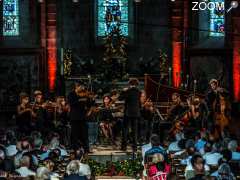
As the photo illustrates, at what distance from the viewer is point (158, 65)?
32.9 m

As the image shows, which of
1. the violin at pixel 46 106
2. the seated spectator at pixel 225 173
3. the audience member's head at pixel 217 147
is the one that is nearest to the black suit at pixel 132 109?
the violin at pixel 46 106

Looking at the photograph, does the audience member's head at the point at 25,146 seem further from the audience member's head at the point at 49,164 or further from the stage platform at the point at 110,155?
the stage platform at the point at 110,155

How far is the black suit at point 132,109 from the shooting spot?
22391mm

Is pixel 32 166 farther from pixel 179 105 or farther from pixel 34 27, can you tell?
pixel 34 27

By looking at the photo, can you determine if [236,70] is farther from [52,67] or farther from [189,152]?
[189,152]

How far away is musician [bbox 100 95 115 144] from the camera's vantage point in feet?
78.6

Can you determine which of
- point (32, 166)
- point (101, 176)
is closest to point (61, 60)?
point (101, 176)

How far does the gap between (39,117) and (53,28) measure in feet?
32.4

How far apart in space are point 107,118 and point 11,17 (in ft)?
39.8

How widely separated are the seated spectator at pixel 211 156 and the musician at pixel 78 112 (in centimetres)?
482

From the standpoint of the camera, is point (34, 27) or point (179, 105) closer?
point (179, 105)

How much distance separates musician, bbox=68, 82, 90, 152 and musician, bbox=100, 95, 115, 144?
167cm

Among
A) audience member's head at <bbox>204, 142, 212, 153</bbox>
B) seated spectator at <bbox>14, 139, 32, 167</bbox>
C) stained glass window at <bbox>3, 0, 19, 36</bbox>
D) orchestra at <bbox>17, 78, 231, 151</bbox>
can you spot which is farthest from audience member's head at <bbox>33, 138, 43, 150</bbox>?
stained glass window at <bbox>3, 0, 19, 36</bbox>

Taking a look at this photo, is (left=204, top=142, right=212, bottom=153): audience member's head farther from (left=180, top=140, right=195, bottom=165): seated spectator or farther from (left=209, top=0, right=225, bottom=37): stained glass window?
(left=209, top=0, right=225, bottom=37): stained glass window
